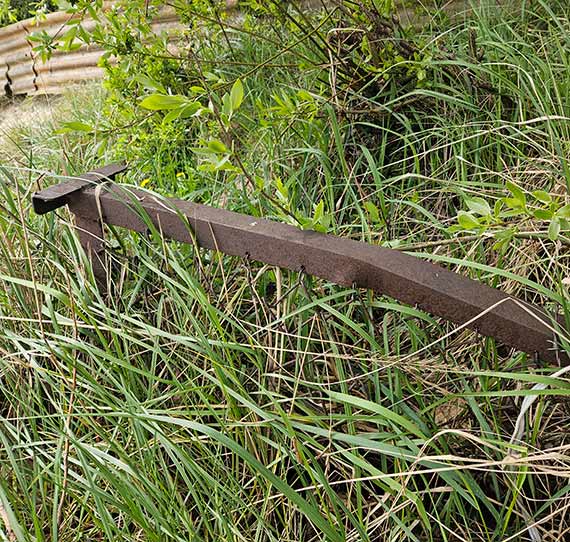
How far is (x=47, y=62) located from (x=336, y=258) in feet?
16.3

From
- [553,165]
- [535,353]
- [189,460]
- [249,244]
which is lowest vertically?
[189,460]

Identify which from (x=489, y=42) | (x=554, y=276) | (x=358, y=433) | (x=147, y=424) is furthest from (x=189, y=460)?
(x=489, y=42)

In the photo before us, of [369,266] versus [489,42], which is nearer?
[369,266]

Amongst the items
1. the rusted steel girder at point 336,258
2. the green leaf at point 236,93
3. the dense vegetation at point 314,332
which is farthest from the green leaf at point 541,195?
the green leaf at point 236,93

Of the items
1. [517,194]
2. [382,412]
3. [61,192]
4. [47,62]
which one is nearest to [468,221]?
[517,194]

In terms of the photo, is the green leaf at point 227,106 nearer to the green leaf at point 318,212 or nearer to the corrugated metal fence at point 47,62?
the green leaf at point 318,212

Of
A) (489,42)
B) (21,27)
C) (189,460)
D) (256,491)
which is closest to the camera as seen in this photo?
(189,460)

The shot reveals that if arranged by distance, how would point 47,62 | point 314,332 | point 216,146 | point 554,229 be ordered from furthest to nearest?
point 47,62 → point 314,332 → point 216,146 → point 554,229

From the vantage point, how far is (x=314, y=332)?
5.72 ft

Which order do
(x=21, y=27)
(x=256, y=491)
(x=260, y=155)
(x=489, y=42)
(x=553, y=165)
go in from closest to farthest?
(x=256, y=491) → (x=553, y=165) → (x=489, y=42) → (x=260, y=155) → (x=21, y=27)

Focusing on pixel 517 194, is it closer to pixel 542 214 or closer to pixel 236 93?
pixel 542 214

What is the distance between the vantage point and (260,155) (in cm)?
241

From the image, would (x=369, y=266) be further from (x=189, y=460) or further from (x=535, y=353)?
(x=189, y=460)

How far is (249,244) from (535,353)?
0.66m
